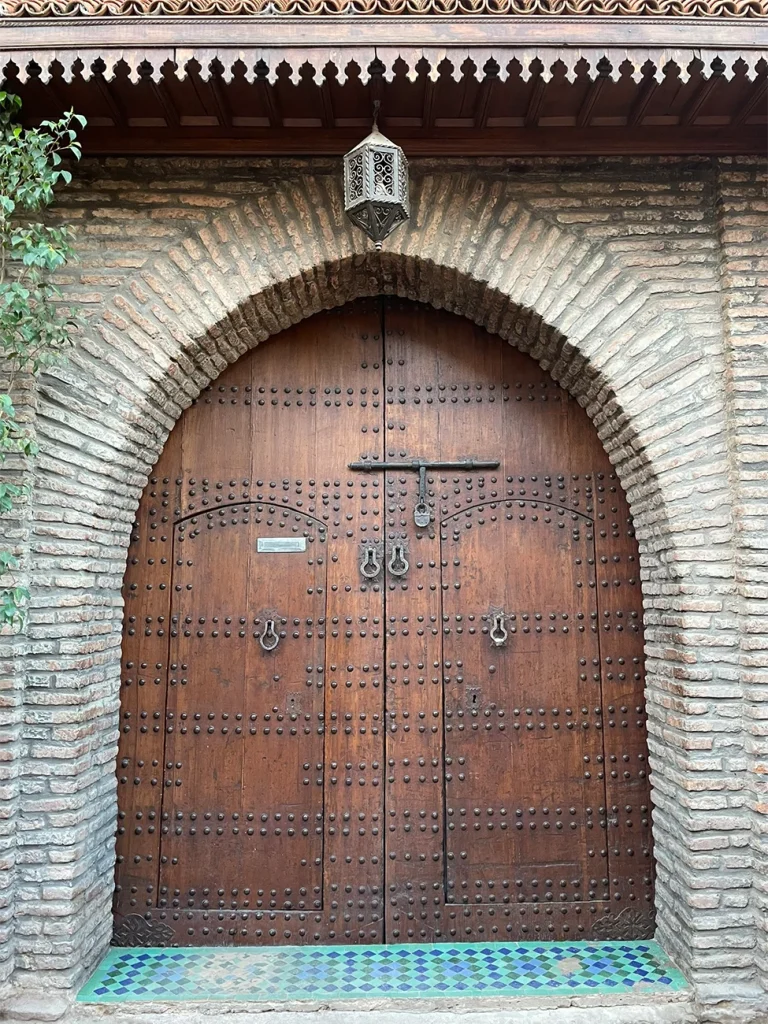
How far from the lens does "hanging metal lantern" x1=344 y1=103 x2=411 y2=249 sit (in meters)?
2.87

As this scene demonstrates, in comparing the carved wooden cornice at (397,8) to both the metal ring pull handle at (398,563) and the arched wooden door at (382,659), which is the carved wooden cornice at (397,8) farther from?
the metal ring pull handle at (398,563)

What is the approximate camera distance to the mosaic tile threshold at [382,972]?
9.78ft

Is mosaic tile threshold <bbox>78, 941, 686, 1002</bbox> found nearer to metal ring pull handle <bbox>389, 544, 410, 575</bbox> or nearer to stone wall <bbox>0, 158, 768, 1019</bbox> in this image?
stone wall <bbox>0, 158, 768, 1019</bbox>

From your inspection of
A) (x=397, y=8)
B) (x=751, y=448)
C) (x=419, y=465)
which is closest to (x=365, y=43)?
(x=397, y=8)

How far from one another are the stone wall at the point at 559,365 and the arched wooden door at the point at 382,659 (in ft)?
0.62

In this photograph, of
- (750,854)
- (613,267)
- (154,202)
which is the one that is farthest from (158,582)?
(750,854)

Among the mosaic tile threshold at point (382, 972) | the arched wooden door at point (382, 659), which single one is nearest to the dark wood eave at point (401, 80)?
the arched wooden door at point (382, 659)

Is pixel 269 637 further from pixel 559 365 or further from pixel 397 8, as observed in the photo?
pixel 397 8

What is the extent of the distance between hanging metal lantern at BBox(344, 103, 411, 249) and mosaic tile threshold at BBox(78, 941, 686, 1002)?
2942 mm

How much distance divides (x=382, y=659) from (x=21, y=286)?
217cm

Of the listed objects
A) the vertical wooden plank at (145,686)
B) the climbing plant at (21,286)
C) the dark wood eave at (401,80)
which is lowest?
the vertical wooden plank at (145,686)

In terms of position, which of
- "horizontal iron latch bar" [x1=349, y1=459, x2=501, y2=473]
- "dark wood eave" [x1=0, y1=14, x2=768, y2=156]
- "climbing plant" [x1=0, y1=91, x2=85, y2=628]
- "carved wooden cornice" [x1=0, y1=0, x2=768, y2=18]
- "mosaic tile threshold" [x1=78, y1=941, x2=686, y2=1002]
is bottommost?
"mosaic tile threshold" [x1=78, y1=941, x2=686, y2=1002]

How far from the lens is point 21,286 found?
9.96ft

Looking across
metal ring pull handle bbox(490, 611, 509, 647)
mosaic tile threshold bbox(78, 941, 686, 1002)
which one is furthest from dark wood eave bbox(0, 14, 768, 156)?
mosaic tile threshold bbox(78, 941, 686, 1002)
